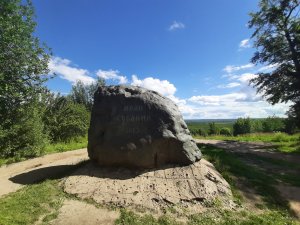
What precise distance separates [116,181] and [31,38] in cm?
951

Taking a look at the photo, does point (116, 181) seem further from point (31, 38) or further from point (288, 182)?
point (31, 38)

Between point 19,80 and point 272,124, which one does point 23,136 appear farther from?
point 272,124

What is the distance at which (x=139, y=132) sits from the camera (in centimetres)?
869

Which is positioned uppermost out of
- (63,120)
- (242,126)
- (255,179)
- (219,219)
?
(242,126)

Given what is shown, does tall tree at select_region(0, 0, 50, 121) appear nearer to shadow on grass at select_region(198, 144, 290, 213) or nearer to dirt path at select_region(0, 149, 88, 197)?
dirt path at select_region(0, 149, 88, 197)

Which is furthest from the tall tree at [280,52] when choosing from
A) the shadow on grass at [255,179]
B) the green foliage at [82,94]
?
the green foliage at [82,94]

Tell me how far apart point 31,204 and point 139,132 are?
11.6 ft

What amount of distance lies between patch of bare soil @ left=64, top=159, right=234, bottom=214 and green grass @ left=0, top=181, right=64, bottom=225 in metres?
0.49

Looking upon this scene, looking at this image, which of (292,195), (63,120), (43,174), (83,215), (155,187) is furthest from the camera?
(63,120)

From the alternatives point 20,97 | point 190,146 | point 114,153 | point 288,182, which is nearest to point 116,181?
point 114,153

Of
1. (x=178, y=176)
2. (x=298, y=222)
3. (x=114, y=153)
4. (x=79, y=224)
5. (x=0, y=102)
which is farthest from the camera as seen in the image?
(x=0, y=102)

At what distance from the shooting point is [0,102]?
13.2m

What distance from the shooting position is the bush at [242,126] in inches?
1753

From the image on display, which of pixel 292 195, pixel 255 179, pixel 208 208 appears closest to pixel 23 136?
pixel 208 208
